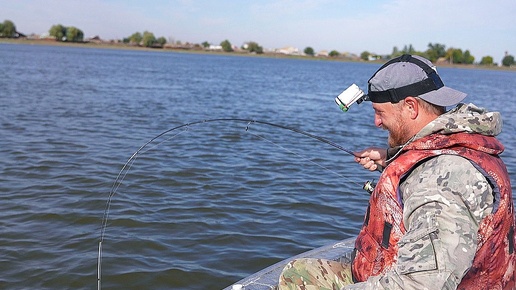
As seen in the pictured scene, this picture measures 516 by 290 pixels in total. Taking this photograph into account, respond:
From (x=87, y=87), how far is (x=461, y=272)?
23265 millimetres

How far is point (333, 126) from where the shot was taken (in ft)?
52.9

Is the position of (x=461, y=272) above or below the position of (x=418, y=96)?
below

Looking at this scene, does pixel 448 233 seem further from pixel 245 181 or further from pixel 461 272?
pixel 245 181

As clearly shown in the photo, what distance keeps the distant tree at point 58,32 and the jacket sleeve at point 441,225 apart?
483 ft

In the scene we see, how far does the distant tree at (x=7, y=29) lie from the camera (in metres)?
130

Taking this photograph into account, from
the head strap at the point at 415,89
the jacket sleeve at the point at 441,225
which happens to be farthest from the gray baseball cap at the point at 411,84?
the jacket sleeve at the point at 441,225

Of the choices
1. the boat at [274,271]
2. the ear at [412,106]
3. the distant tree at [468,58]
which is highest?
the distant tree at [468,58]

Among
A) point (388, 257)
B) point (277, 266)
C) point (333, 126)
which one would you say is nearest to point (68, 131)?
point (333, 126)

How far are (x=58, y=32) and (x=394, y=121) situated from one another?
147m

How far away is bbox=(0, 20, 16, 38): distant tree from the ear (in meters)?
144

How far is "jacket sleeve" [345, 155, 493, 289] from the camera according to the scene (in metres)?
2.00

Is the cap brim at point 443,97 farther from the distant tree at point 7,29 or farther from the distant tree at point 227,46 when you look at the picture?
the distant tree at point 227,46

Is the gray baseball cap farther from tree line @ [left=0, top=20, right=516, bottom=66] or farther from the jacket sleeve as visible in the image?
tree line @ [left=0, top=20, right=516, bottom=66]

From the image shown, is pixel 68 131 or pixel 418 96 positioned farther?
pixel 68 131
